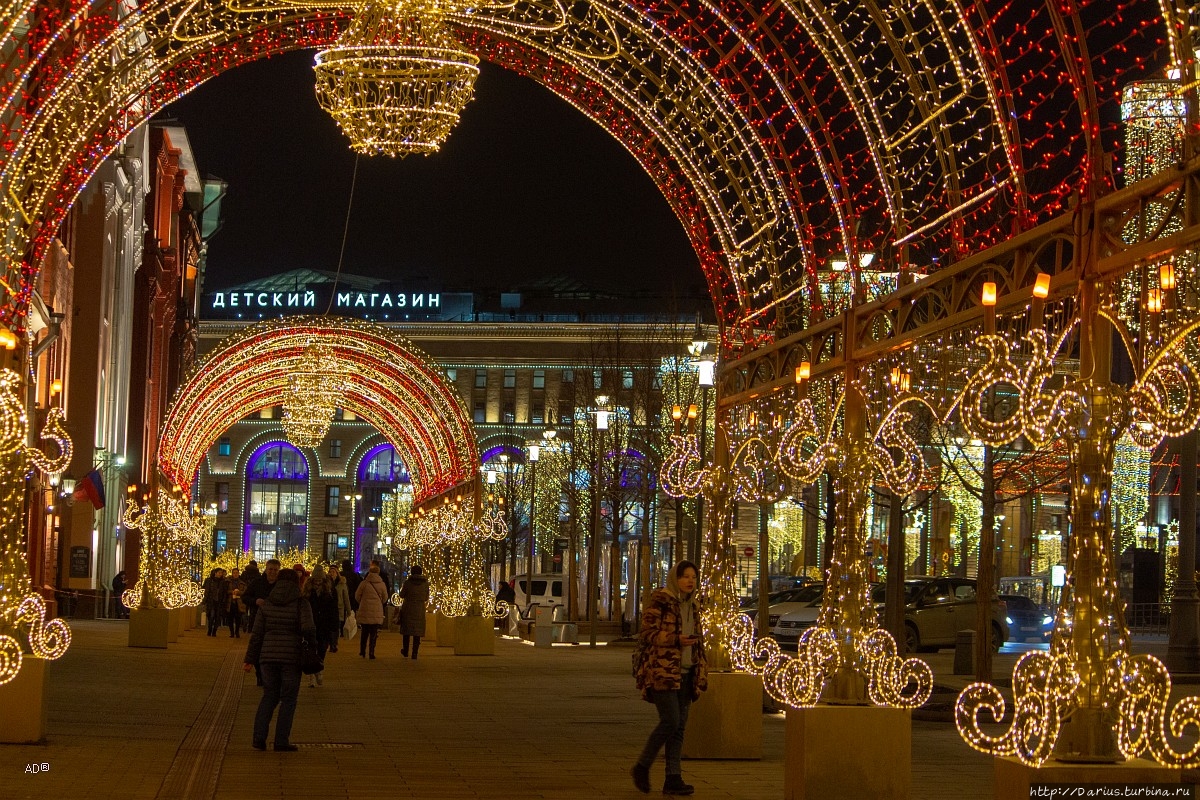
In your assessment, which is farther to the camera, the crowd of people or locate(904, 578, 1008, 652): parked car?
locate(904, 578, 1008, 652): parked car

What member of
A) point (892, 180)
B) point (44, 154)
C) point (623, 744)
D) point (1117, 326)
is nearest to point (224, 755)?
point (623, 744)

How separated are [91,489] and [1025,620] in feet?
73.1

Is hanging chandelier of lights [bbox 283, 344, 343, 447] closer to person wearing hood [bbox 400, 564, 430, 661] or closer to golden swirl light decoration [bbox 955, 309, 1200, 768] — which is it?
person wearing hood [bbox 400, 564, 430, 661]

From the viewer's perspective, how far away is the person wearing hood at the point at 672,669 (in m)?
13.2

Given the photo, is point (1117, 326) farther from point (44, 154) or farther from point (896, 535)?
point (896, 535)

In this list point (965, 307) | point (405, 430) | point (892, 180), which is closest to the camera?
point (965, 307)

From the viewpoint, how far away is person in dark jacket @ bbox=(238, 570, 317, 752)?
52.9 feet

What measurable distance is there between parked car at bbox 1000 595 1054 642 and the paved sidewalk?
49.9 ft

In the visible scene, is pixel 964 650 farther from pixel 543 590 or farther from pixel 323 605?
pixel 543 590

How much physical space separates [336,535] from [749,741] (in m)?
107

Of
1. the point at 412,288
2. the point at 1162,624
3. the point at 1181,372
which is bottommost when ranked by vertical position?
the point at 1162,624

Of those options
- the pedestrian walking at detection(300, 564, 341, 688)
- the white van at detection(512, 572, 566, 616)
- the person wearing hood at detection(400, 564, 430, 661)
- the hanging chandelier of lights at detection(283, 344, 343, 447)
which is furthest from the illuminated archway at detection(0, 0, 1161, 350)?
the white van at detection(512, 572, 566, 616)

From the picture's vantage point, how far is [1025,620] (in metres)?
41.8

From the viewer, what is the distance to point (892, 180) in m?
12.8
